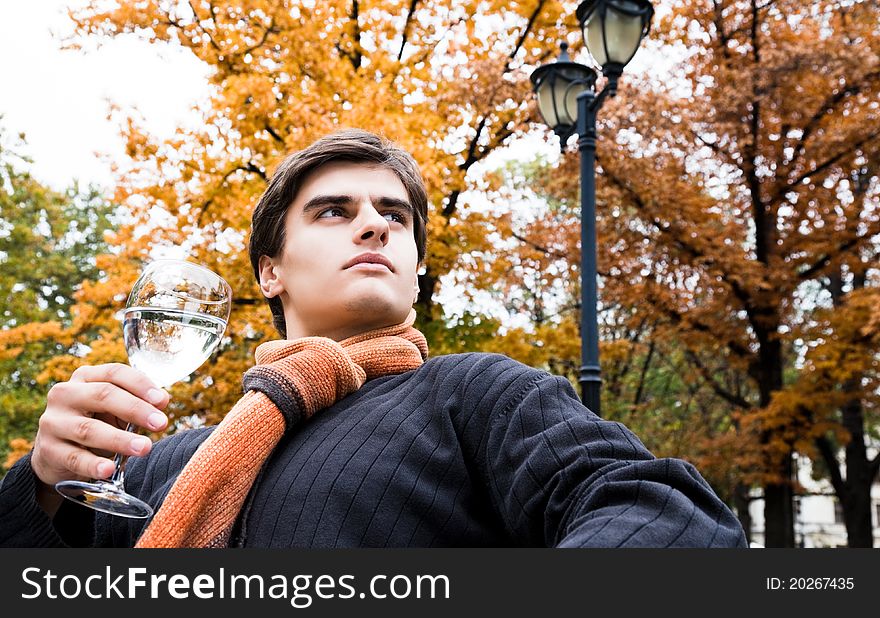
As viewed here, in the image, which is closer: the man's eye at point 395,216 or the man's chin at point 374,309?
the man's chin at point 374,309

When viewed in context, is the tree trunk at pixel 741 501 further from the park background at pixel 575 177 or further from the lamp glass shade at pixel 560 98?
the lamp glass shade at pixel 560 98

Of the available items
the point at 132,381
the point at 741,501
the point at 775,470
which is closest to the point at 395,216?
the point at 132,381

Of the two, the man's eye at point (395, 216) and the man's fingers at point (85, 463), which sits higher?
the man's eye at point (395, 216)

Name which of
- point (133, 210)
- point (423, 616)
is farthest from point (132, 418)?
point (133, 210)

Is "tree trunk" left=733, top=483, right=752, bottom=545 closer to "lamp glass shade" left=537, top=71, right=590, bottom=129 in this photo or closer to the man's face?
"lamp glass shade" left=537, top=71, right=590, bottom=129

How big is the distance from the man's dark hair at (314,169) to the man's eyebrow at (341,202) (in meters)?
0.09

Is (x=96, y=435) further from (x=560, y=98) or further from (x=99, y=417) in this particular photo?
(x=560, y=98)

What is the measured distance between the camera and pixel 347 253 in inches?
72.7

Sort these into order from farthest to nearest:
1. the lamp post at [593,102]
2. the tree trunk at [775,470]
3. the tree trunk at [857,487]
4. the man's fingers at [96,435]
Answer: the tree trunk at [857,487] < the tree trunk at [775,470] < the lamp post at [593,102] < the man's fingers at [96,435]

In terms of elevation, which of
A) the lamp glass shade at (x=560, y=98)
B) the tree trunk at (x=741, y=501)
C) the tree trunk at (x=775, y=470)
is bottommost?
the tree trunk at (x=741, y=501)

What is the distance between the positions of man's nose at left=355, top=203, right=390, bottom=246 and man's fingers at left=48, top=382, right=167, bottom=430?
29.1 inches

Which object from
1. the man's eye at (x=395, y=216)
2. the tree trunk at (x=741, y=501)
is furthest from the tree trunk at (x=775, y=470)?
the man's eye at (x=395, y=216)

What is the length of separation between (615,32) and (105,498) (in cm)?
488

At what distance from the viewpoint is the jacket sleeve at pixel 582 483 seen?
1059 mm
